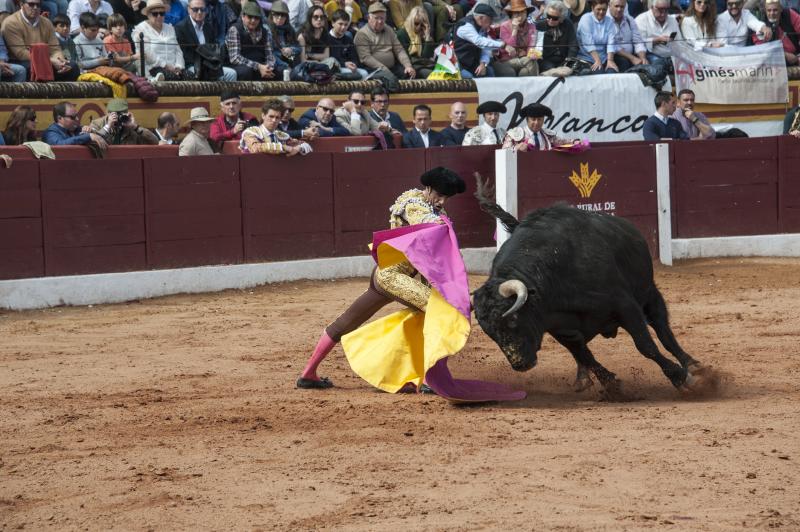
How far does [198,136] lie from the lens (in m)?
10.6

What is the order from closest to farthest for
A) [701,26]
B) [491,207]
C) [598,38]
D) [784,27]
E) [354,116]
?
[491,207] → [354,116] → [598,38] → [701,26] → [784,27]

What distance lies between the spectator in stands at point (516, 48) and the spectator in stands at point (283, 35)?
2293 mm

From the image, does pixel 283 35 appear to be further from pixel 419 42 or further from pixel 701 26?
pixel 701 26

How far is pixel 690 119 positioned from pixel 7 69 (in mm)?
6466

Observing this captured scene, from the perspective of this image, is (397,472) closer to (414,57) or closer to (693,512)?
(693,512)

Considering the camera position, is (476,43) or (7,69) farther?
(476,43)

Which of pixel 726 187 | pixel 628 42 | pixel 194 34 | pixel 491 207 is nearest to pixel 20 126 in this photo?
pixel 194 34

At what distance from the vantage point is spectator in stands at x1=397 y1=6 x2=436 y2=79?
42.2ft

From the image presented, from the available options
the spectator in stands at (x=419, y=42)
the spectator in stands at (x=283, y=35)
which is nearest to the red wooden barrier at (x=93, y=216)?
the spectator in stands at (x=283, y=35)

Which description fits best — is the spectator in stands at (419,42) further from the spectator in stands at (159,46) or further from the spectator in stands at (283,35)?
the spectator in stands at (159,46)

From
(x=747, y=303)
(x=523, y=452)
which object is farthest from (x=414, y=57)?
(x=523, y=452)

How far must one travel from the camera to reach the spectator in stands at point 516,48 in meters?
13.4

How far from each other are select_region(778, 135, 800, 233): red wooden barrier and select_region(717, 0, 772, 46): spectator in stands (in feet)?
6.89

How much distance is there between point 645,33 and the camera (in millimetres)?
14164
